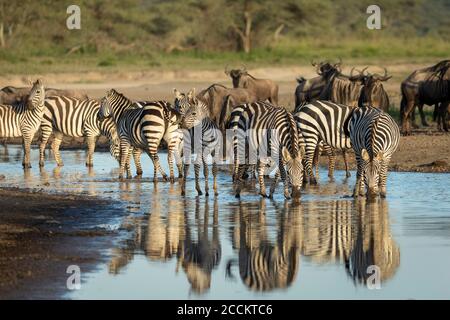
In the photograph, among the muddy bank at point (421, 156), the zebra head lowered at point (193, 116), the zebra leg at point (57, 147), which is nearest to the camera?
the zebra head lowered at point (193, 116)

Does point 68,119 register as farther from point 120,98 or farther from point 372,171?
point 372,171

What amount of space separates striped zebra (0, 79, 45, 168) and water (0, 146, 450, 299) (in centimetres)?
273

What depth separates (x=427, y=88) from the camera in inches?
906

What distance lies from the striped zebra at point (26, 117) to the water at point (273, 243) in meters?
2.73

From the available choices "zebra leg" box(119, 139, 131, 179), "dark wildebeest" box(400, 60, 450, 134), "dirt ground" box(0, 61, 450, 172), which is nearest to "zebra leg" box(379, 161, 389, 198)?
"zebra leg" box(119, 139, 131, 179)

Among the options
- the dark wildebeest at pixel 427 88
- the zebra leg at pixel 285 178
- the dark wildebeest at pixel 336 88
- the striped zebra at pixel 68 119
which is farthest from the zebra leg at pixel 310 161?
the dark wildebeest at pixel 427 88

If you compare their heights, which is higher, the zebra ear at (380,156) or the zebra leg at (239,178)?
the zebra ear at (380,156)

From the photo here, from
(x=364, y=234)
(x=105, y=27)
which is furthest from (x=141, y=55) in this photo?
(x=364, y=234)

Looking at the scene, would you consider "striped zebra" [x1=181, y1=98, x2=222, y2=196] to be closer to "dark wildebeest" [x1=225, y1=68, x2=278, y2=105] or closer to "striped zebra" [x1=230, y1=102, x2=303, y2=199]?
"striped zebra" [x1=230, y1=102, x2=303, y2=199]

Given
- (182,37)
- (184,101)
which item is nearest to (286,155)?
(184,101)

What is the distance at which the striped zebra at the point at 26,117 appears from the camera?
18.6 metres

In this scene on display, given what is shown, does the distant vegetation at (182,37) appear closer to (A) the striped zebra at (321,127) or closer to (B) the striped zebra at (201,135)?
(A) the striped zebra at (321,127)

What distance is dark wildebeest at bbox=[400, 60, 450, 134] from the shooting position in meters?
22.8

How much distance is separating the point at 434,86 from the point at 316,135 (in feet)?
26.0
